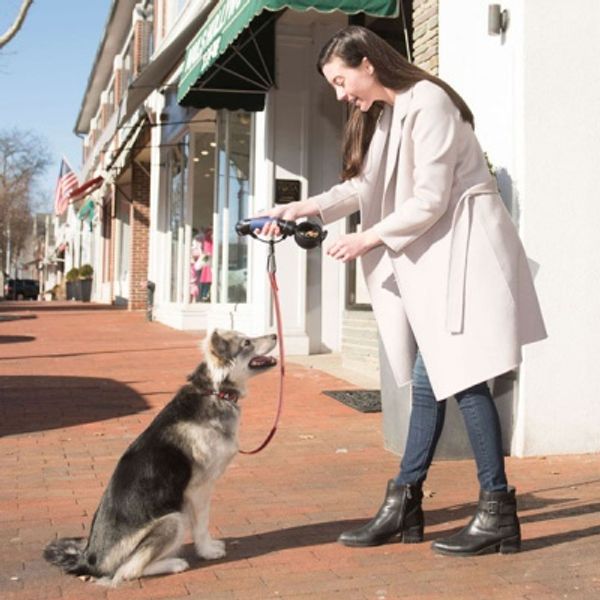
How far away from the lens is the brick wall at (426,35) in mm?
7195

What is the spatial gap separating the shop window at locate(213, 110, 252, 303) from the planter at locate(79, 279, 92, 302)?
1021 inches

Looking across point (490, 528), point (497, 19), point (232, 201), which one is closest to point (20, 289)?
point (232, 201)

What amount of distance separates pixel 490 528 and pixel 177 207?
52.4ft

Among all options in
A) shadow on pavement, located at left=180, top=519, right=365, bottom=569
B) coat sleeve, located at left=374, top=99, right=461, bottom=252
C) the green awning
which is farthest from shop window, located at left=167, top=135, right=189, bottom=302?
coat sleeve, located at left=374, top=99, right=461, bottom=252

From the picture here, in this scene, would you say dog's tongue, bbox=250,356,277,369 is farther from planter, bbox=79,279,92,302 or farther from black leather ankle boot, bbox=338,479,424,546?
planter, bbox=79,279,92,302

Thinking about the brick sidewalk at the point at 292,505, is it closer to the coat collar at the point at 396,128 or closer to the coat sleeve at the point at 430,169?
the coat sleeve at the point at 430,169

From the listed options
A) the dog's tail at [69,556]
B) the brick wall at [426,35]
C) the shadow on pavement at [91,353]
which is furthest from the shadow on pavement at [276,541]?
the shadow on pavement at [91,353]

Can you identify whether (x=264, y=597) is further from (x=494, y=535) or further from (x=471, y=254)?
(x=471, y=254)

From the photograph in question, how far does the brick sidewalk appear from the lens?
3.42 metres

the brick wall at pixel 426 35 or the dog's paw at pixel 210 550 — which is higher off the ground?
the brick wall at pixel 426 35

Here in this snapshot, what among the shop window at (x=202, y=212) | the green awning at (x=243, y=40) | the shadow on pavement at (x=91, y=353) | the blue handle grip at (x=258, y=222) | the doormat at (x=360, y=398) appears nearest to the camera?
the blue handle grip at (x=258, y=222)

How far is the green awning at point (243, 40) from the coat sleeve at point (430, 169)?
500cm

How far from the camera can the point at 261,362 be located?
151 inches

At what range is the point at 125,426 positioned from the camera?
7.06 meters
